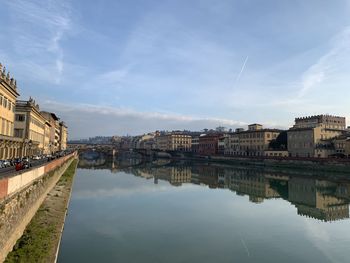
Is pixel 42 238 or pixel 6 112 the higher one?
pixel 6 112

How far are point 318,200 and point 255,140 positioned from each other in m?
72.9

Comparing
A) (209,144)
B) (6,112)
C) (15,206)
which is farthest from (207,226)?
(209,144)

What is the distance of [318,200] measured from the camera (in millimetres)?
41438

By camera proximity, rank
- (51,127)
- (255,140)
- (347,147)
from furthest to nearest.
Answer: (255,140) → (51,127) → (347,147)

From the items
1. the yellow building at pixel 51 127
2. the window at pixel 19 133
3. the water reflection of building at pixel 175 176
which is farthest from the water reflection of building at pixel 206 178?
the yellow building at pixel 51 127

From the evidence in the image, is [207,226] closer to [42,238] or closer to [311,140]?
[42,238]

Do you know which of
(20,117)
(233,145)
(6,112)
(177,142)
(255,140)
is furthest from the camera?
(177,142)

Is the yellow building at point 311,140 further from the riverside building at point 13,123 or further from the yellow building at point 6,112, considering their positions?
the yellow building at point 6,112

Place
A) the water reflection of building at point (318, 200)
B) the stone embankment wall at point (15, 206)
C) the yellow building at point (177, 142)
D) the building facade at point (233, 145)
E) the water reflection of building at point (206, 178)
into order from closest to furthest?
the stone embankment wall at point (15, 206) < the water reflection of building at point (318, 200) < the water reflection of building at point (206, 178) < the building facade at point (233, 145) < the yellow building at point (177, 142)

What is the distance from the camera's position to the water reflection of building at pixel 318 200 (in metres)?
33.9

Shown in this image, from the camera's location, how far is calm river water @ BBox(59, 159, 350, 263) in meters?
20.0

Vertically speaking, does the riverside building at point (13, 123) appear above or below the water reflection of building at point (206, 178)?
above

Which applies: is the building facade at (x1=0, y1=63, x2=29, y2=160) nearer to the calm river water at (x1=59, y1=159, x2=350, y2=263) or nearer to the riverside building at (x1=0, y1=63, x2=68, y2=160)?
the riverside building at (x1=0, y1=63, x2=68, y2=160)

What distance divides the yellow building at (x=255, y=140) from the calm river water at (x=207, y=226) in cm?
6010
